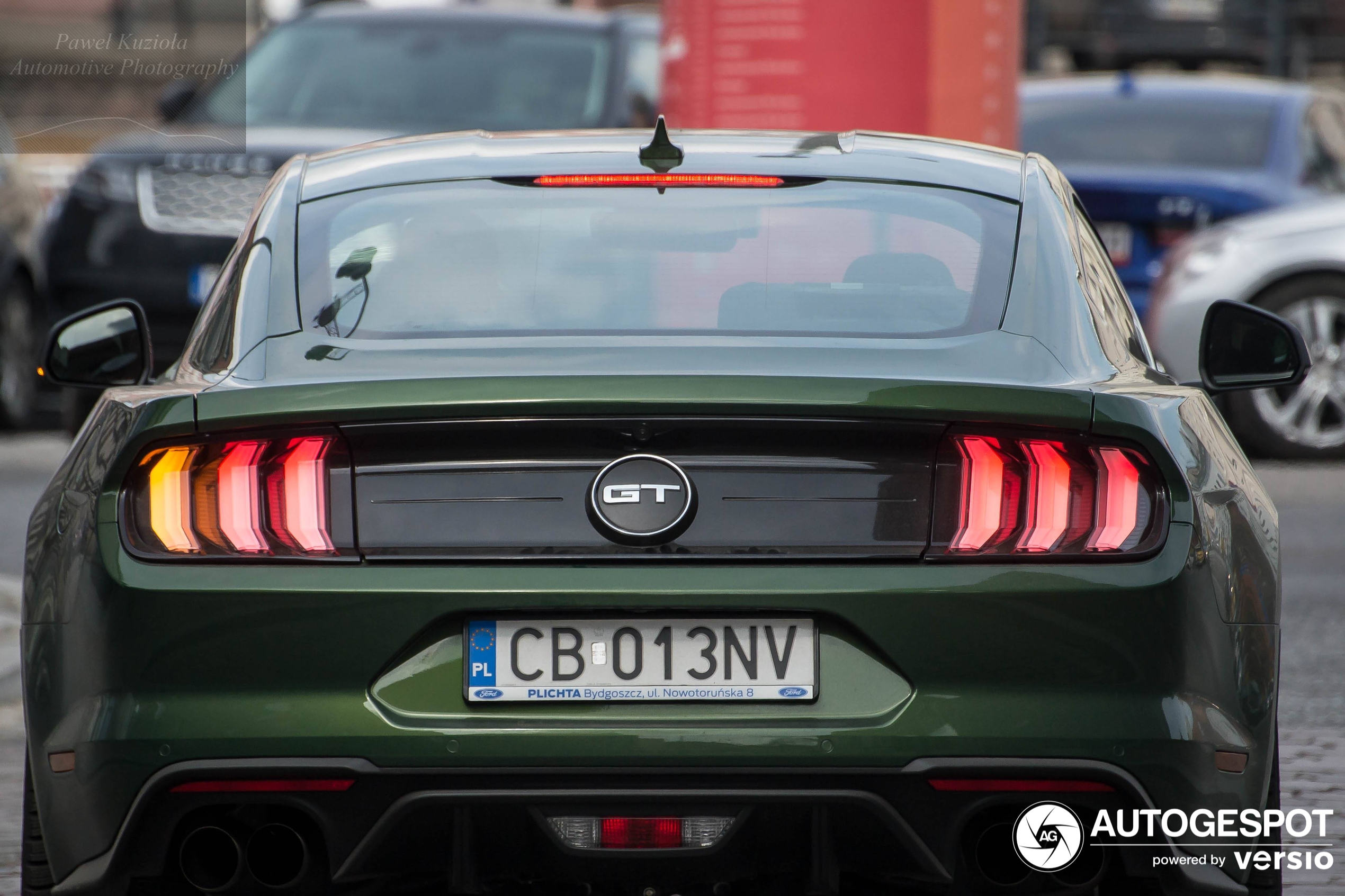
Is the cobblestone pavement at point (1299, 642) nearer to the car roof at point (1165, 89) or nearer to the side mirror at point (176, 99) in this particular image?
the side mirror at point (176, 99)

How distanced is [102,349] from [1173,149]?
8.96 meters

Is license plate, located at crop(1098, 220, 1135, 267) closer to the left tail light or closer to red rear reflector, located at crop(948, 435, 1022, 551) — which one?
red rear reflector, located at crop(948, 435, 1022, 551)

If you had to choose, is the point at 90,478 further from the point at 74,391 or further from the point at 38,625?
the point at 74,391

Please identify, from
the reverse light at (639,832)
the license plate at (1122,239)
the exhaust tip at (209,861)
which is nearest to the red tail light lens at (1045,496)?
the reverse light at (639,832)

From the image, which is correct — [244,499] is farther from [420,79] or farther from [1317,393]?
[1317,393]

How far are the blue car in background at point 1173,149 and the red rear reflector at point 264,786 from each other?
9.10 m

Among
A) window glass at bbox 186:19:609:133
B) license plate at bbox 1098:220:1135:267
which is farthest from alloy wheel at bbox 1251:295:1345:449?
window glass at bbox 186:19:609:133

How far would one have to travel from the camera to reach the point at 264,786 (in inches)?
124

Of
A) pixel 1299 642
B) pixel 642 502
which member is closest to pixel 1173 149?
pixel 1299 642

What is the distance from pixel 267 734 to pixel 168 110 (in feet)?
27.2

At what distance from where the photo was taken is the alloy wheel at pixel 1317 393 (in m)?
11.0

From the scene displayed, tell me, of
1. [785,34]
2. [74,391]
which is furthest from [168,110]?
[785,34]

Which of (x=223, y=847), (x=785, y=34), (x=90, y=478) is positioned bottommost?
(x=223, y=847)

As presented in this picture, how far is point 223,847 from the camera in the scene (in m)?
3.32
